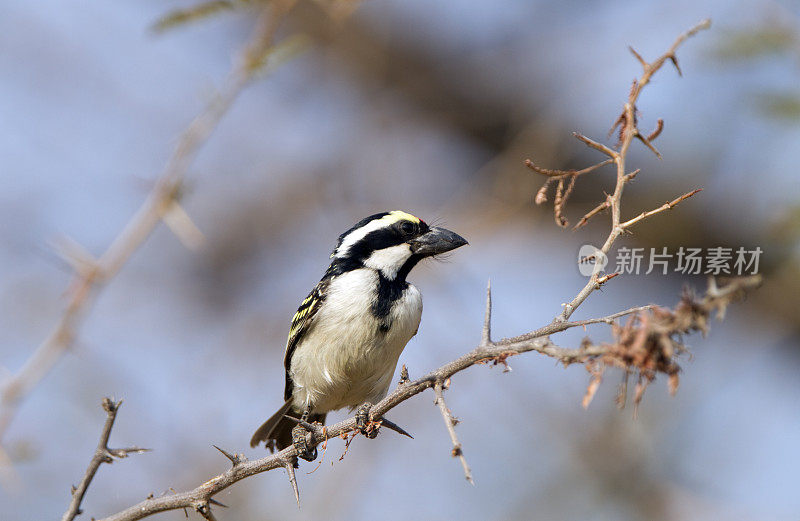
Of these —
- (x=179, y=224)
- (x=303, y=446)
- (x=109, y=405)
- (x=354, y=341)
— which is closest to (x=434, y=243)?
(x=354, y=341)

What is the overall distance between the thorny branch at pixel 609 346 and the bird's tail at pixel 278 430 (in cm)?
271

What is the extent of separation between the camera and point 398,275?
5.62 m

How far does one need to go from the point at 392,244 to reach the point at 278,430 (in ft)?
5.96

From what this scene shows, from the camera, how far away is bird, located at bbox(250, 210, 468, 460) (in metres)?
5.32

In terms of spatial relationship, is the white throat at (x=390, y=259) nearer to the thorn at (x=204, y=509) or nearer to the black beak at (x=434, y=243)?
the black beak at (x=434, y=243)

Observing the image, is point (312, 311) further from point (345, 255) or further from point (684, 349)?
point (684, 349)

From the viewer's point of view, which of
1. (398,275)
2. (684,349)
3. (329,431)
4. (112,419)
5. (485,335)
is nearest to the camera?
(684,349)

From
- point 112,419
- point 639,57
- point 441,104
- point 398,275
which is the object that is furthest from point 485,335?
point 441,104

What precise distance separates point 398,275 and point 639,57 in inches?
121

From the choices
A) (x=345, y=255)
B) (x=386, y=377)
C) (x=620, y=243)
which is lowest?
(x=386, y=377)

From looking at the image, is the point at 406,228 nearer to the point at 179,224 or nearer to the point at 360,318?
the point at 360,318

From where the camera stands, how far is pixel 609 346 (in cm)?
211

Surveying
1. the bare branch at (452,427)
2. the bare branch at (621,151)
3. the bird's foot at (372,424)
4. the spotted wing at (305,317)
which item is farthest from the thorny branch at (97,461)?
the spotted wing at (305,317)

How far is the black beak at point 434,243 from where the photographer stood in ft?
18.2
